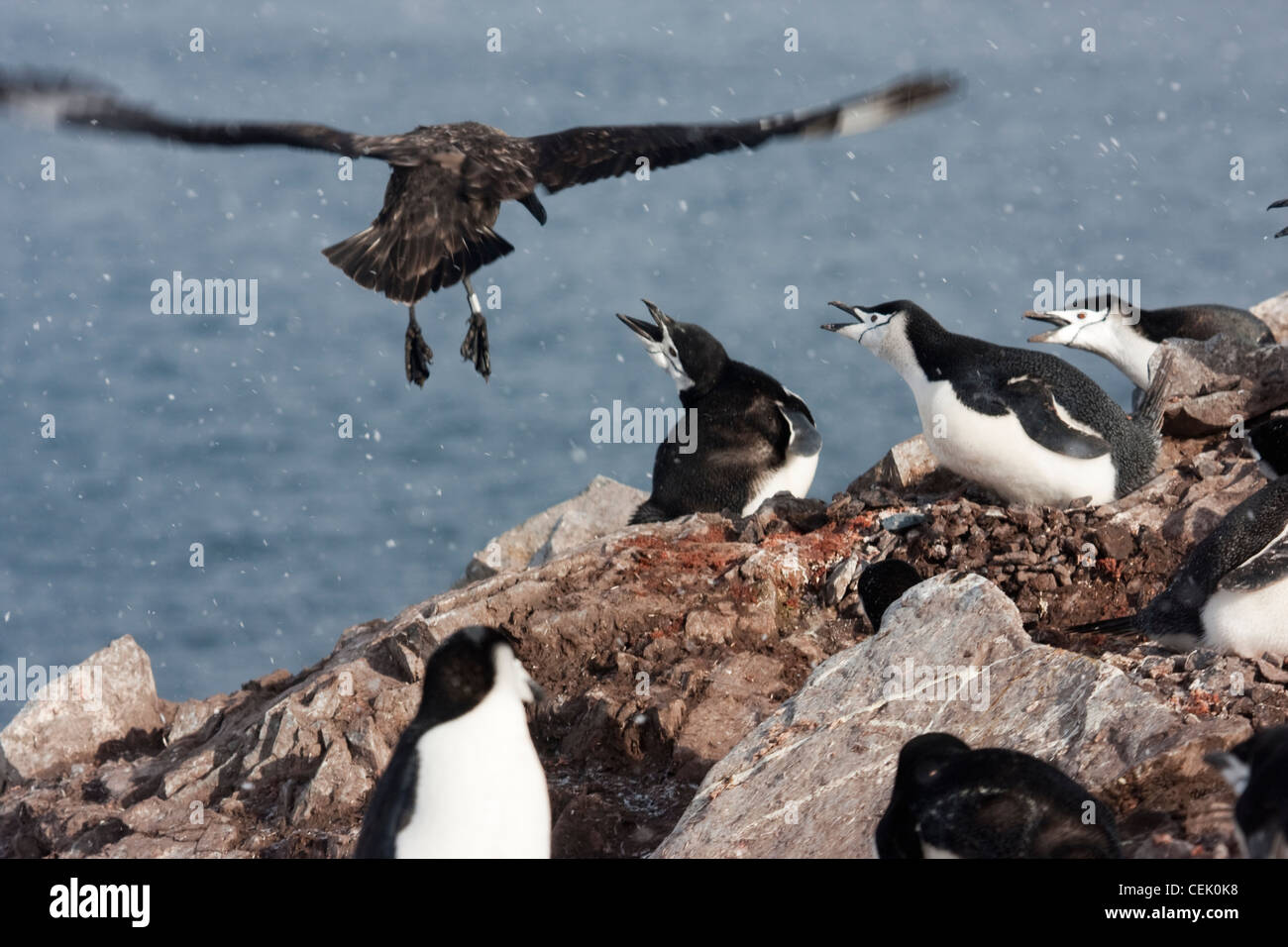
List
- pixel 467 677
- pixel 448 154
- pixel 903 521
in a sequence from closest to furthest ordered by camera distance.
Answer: pixel 467 677, pixel 903 521, pixel 448 154

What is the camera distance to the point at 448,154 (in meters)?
6.57

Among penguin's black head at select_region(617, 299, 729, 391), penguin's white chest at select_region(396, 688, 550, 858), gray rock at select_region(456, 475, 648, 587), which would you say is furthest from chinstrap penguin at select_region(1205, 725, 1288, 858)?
gray rock at select_region(456, 475, 648, 587)

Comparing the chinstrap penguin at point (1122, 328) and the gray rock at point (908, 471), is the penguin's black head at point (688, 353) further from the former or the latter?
the chinstrap penguin at point (1122, 328)

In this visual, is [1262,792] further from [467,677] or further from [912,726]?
[467,677]

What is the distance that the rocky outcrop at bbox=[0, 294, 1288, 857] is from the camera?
3883 mm

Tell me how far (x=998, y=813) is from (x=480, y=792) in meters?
1.30

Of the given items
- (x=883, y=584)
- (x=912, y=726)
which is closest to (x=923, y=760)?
(x=912, y=726)

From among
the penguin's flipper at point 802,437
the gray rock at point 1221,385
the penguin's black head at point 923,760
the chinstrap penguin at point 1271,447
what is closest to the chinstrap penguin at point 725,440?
the penguin's flipper at point 802,437

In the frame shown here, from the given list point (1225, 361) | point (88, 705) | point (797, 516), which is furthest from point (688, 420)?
point (88, 705)

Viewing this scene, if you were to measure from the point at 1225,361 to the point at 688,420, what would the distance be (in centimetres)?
280

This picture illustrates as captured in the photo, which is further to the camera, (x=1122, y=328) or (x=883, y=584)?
(x=1122, y=328)

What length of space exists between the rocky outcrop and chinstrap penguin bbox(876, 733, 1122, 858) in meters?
0.24

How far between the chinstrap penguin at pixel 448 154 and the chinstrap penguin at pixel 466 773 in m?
2.70

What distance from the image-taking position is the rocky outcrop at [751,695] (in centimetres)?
388
